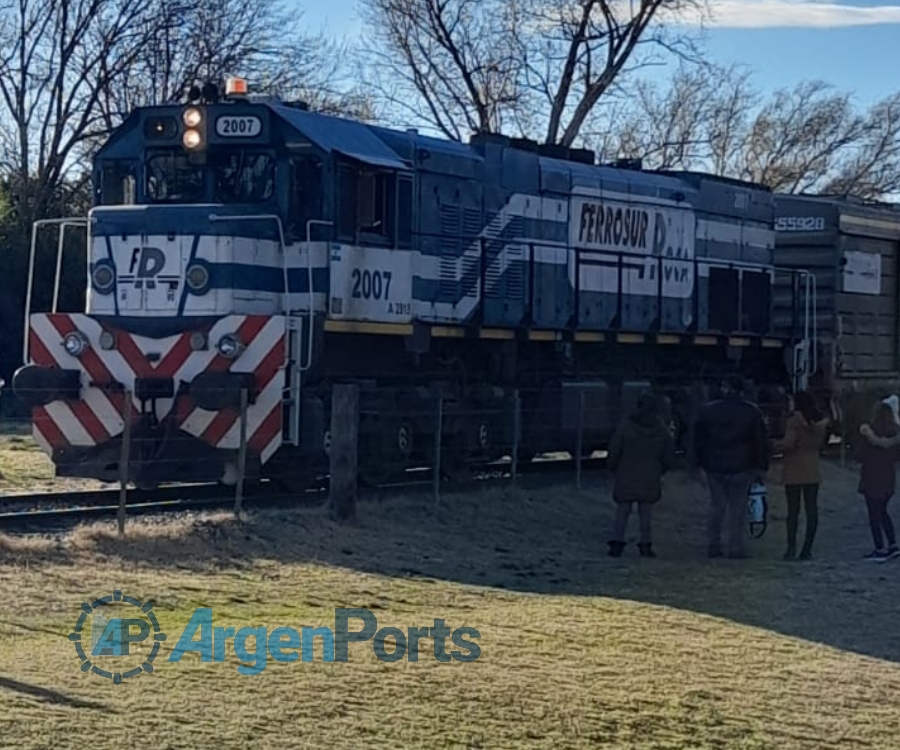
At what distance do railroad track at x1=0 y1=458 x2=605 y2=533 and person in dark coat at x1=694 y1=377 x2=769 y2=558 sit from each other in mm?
3404

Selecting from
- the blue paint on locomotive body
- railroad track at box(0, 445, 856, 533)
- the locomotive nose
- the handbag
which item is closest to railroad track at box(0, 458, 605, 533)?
railroad track at box(0, 445, 856, 533)

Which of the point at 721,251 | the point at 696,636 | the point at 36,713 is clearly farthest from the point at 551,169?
the point at 36,713

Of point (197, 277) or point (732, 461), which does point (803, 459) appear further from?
point (197, 277)

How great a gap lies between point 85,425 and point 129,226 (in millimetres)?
2138

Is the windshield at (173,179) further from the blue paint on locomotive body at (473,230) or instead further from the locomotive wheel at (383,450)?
the locomotive wheel at (383,450)

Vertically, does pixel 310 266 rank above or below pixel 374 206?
below

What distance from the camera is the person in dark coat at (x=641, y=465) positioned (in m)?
14.8

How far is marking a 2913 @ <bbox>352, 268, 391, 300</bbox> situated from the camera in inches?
667

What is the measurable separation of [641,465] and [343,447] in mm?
2764

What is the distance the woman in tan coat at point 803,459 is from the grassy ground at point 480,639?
1.18 ft

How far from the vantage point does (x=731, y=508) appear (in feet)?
49.0

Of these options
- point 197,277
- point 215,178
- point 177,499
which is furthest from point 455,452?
point 215,178

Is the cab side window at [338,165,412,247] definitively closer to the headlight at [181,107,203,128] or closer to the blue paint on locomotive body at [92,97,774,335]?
the blue paint on locomotive body at [92,97,774,335]

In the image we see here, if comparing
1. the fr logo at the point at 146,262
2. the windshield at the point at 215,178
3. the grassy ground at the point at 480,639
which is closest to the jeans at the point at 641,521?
the grassy ground at the point at 480,639
